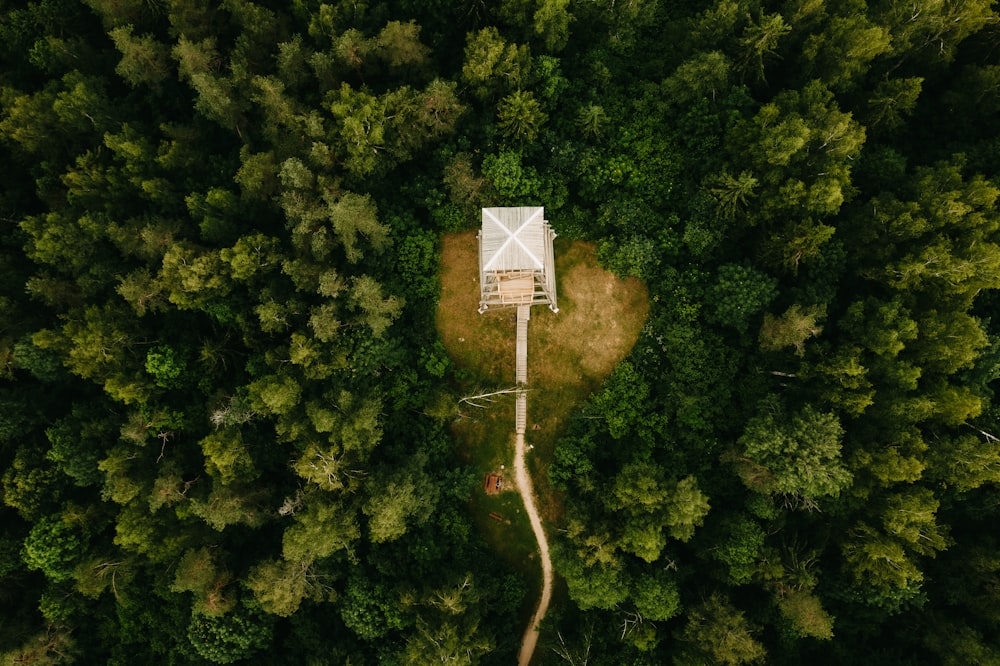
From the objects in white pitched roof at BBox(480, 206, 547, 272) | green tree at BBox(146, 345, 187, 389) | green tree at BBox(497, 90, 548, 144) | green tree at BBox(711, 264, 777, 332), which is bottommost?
green tree at BBox(146, 345, 187, 389)

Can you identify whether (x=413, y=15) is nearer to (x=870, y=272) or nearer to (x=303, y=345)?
(x=303, y=345)

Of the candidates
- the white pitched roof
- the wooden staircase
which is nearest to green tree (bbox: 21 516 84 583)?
the wooden staircase

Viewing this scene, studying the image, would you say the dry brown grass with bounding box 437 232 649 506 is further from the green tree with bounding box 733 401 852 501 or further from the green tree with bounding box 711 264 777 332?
the green tree with bounding box 733 401 852 501

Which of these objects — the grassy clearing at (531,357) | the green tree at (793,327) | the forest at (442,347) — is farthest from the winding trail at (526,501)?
the green tree at (793,327)

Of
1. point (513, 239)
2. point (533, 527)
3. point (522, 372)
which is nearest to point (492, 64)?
point (513, 239)

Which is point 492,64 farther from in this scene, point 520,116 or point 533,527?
point 533,527

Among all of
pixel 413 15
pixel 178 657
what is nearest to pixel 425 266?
pixel 413 15
